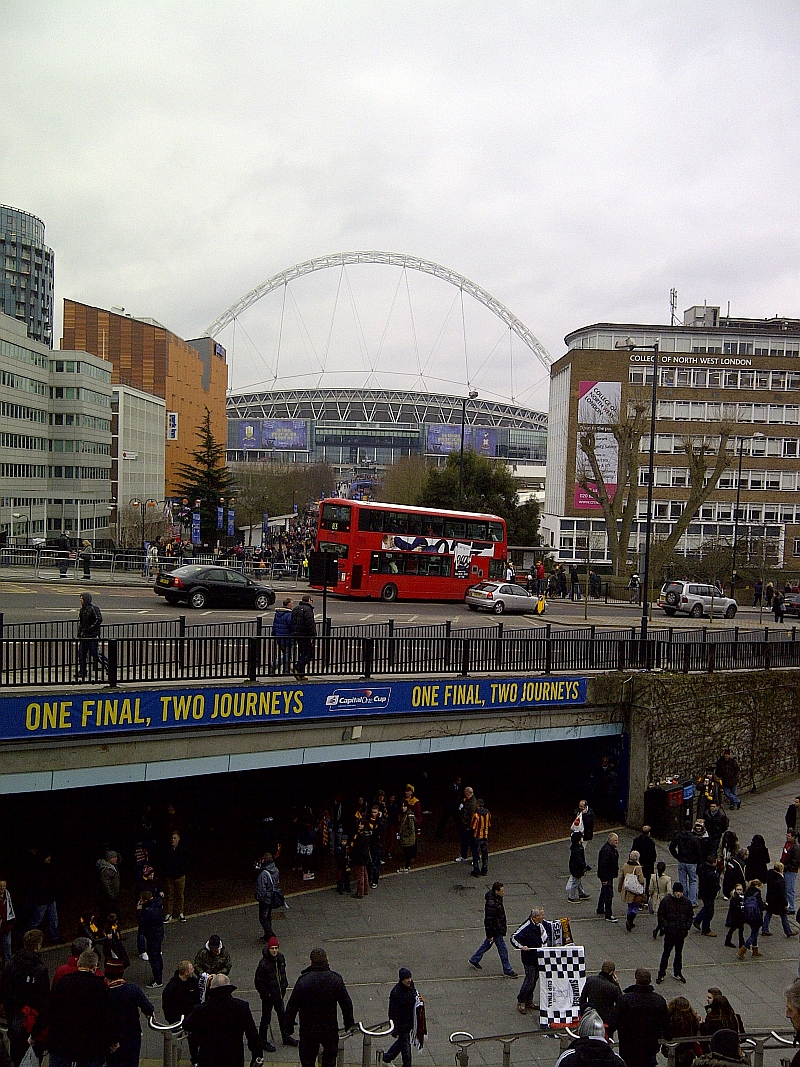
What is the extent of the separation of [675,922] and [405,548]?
77.0 feet

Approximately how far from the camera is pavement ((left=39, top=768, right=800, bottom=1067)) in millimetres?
→ 10453

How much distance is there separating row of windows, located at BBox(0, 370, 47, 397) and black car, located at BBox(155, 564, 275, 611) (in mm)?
34150

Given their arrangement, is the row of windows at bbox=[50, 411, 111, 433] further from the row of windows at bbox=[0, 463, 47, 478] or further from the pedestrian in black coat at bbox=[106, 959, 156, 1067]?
the pedestrian in black coat at bbox=[106, 959, 156, 1067]

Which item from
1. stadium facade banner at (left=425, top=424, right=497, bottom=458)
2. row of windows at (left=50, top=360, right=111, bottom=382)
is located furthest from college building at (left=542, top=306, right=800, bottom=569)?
stadium facade banner at (left=425, top=424, right=497, bottom=458)

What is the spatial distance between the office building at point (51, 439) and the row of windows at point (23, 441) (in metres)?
0.06

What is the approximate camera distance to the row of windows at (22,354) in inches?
2140

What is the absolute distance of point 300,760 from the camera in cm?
1539

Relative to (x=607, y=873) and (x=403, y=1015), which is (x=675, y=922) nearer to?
(x=607, y=873)

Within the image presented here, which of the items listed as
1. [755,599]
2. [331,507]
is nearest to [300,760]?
[331,507]

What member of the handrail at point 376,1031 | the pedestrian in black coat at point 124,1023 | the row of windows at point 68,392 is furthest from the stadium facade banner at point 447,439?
the pedestrian in black coat at point 124,1023

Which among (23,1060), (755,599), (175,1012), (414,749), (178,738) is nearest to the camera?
(23,1060)

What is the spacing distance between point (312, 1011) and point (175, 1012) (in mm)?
1544

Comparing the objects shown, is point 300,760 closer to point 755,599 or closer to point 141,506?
point 755,599

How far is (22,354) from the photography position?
57.1m
